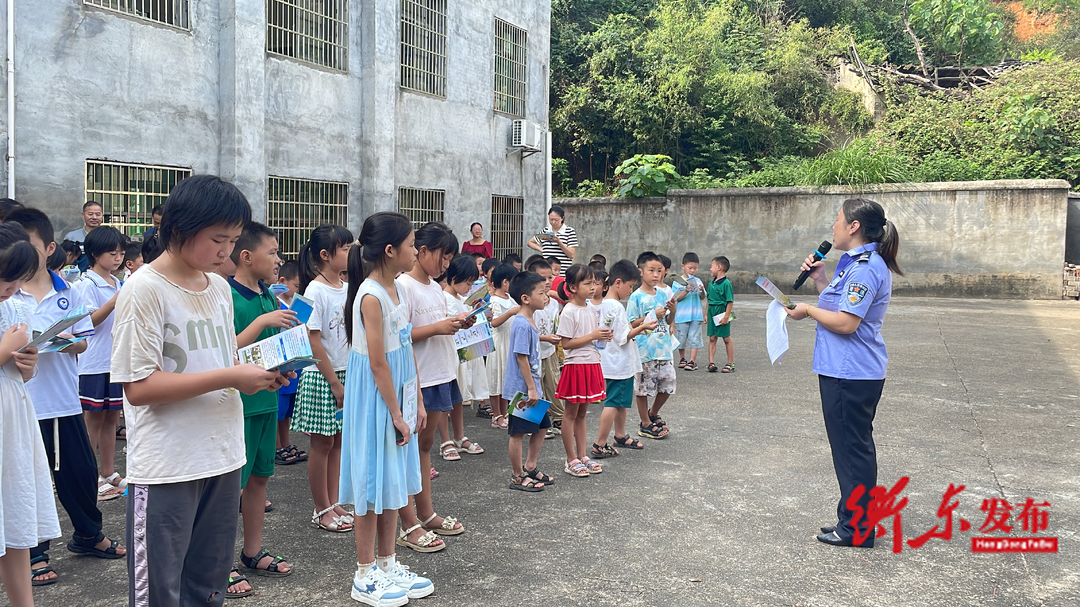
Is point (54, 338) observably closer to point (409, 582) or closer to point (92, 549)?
point (92, 549)

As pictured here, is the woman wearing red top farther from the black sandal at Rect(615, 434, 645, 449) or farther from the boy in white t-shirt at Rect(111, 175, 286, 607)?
the boy in white t-shirt at Rect(111, 175, 286, 607)

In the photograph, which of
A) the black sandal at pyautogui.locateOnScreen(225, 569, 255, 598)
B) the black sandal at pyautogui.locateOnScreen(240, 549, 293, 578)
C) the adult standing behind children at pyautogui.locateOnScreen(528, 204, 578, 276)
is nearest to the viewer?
the black sandal at pyautogui.locateOnScreen(225, 569, 255, 598)

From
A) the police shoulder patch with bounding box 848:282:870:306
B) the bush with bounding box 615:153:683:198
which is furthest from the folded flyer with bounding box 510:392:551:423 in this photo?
the bush with bounding box 615:153:683:198

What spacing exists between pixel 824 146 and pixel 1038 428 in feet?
56.9

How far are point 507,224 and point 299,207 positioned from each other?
4.71 meters

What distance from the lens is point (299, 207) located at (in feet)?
35.8

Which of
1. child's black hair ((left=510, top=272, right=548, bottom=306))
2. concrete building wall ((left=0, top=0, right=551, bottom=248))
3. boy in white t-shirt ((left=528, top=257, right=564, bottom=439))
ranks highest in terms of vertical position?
concrete building wall ((left=0, top=0, right=551, bottom=248))

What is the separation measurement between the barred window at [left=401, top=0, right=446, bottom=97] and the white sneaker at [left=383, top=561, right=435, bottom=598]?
32.6ft

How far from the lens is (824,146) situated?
22500 millimetres

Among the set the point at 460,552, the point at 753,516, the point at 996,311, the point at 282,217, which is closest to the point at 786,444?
the point at 753,516

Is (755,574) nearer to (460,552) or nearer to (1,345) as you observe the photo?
(460,552)

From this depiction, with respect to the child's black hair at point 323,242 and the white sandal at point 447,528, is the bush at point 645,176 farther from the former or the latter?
the white sandal at point 447,528

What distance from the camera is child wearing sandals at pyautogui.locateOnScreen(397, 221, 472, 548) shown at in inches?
163

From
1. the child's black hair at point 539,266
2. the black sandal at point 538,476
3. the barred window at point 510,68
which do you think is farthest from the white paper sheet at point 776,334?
the barred window at point 510,68
